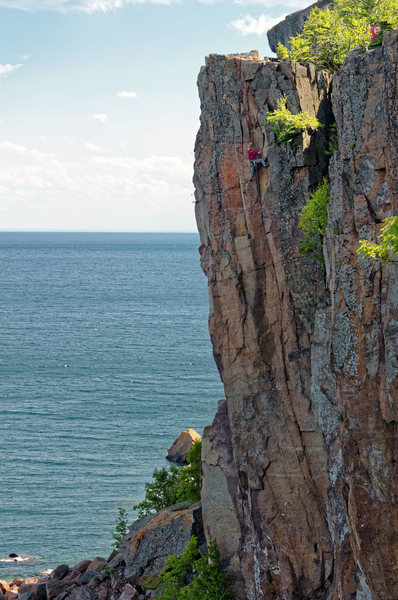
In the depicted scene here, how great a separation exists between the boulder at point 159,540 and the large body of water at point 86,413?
53.6 ft

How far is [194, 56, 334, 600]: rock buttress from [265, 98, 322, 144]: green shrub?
0.45 m

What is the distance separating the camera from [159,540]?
3900 centimetres

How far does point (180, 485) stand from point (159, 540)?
3.78m

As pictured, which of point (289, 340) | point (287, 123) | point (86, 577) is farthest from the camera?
point (86, 577)

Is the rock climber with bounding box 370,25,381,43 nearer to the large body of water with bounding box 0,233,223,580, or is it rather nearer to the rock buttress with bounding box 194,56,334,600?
the rock buttress with bounding box 194,56,334,600

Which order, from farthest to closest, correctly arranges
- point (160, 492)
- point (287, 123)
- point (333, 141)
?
point (160, 492)
point (333, 141)
point (287, 123)

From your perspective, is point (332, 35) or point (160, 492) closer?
point (332, 35)

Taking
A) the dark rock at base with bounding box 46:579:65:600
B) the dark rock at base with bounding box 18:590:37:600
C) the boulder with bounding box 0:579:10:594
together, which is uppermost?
the dark rock at base with bounding box 46:579:65:600

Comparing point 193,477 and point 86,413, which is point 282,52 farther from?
point 86,413

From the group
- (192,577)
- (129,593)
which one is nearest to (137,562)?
(129,593)

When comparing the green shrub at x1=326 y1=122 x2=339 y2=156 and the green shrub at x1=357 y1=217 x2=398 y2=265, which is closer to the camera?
the green shrub at x1=357 y1=217 x2=398 y2=265

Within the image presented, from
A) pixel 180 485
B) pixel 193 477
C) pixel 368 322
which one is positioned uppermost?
pixel 368 322

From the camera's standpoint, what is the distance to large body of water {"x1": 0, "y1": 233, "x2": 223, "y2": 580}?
5875 centimetres

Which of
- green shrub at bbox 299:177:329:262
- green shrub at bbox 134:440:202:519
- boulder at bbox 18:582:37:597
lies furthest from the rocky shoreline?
green shrub at bbox 299:177:329:262
